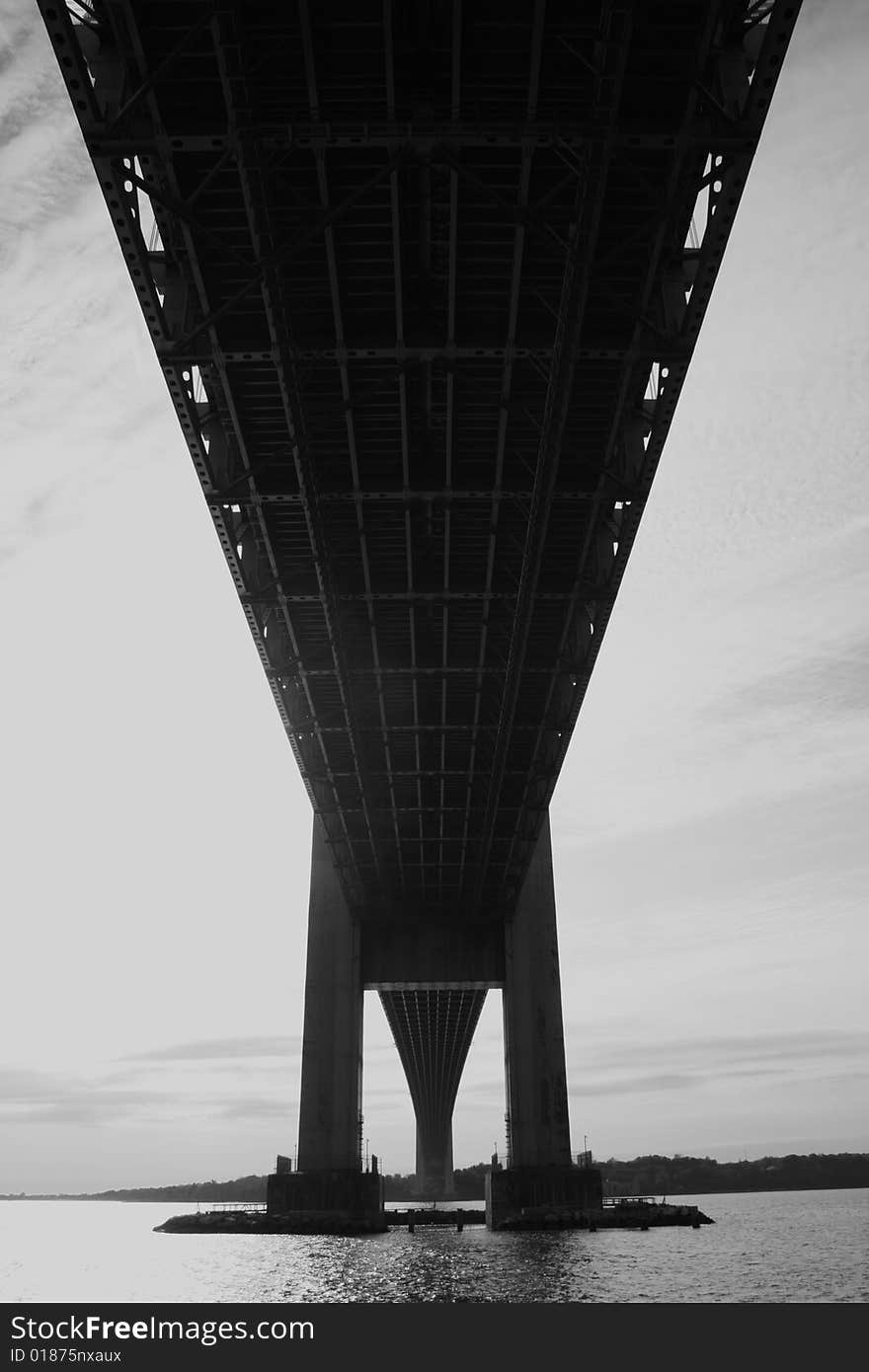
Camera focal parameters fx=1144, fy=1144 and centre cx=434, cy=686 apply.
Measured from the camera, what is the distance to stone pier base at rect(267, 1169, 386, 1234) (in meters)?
54.8

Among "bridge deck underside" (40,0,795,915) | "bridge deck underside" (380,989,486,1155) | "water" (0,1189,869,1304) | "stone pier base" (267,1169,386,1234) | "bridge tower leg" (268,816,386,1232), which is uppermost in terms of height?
"bridge deck underside" (380,989,486,1155)

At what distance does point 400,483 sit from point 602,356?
6.30 meters

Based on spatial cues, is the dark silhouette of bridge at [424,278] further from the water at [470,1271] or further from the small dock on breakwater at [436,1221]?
the small dock on breakwater at [436,1221]

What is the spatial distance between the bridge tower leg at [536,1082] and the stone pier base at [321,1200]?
740 centimetres

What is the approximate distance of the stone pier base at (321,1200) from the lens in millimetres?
54812

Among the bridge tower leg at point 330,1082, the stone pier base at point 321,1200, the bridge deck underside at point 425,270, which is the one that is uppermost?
the bridge deck underside at point 425,270

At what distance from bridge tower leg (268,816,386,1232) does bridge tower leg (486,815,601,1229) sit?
752 cm

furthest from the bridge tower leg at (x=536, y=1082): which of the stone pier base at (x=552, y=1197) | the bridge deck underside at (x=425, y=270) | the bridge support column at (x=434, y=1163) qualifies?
the bridge support column at (x=434, y=1163)

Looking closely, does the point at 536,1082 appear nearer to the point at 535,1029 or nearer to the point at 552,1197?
the point at 535,1029

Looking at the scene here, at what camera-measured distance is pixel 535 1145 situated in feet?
187

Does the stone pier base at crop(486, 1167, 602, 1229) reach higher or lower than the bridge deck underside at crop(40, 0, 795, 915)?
lower

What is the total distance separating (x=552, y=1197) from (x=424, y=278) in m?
47.7

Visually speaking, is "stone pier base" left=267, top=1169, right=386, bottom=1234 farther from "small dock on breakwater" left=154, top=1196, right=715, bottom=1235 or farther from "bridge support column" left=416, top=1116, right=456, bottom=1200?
"bridge support column" left=416, top=1116, right=456, bottom=1200

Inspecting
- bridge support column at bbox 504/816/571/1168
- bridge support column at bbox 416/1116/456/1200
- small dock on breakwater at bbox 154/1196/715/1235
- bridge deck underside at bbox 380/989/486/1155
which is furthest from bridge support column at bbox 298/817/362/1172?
bridge support column at bbox 416/1116/456/1200
